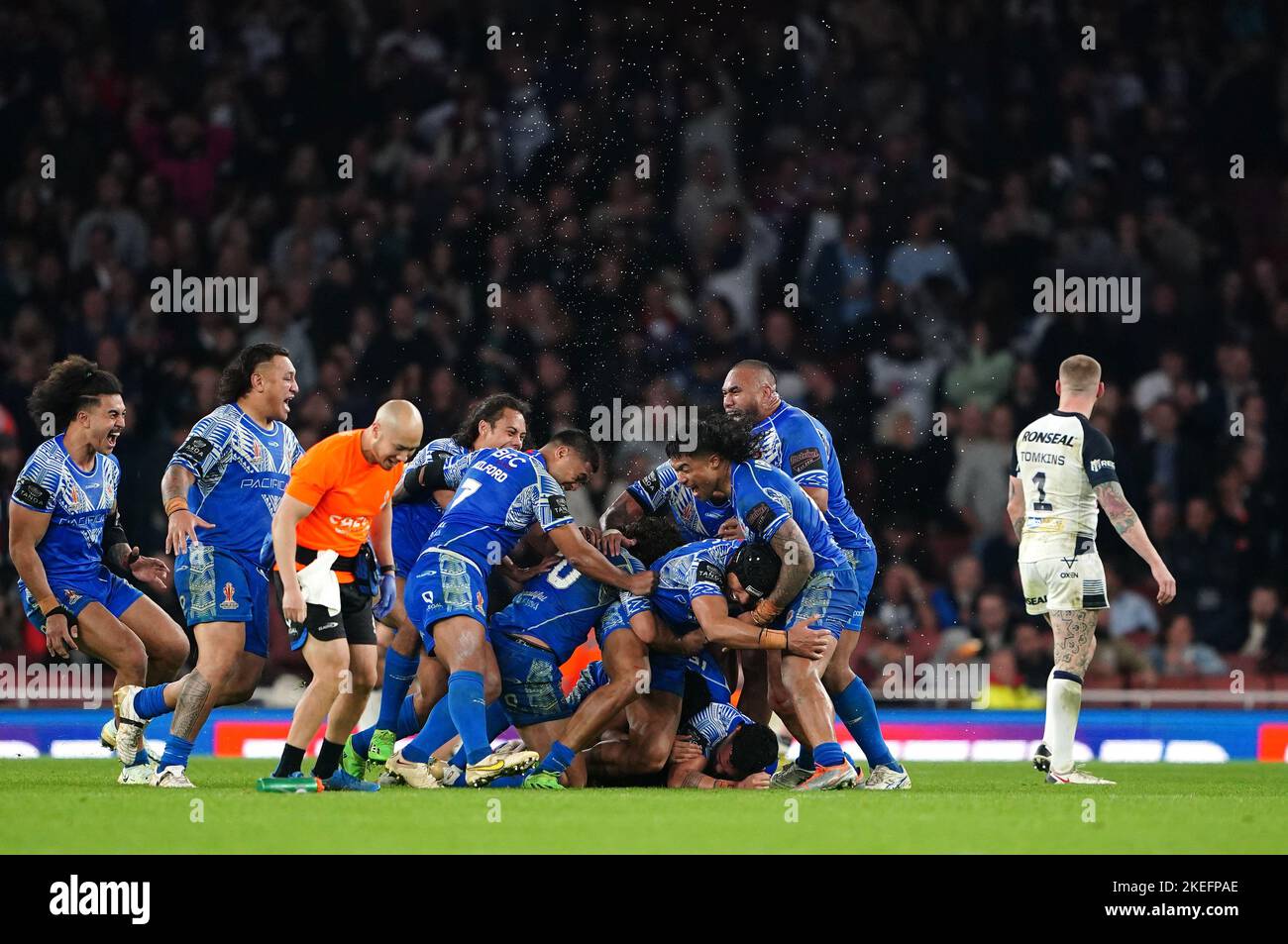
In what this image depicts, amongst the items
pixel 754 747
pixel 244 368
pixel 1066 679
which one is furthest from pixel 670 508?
pixel 244 368

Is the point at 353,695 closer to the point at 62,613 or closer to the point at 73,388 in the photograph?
the point at 62,613

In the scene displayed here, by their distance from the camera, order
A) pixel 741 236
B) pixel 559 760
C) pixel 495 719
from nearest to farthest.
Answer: pixel 559 760 < pixel 495 719 < pixel 741 236

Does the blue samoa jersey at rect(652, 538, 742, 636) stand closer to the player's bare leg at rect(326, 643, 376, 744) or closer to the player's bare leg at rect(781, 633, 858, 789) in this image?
the player's bare leg at rect(781, 633, 858, 789)

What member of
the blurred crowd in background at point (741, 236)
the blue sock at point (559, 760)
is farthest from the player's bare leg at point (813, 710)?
the blurred crowd in background at point (741, 236)

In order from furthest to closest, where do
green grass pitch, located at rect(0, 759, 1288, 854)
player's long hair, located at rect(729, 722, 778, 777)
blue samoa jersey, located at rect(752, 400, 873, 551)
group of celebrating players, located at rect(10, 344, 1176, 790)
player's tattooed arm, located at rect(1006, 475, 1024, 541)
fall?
1. player's tattooed arm, located at rect(1006, 475, 1024, 541)
2. blue samoa jersey, located at rect(752, 400, 873, 551)
3. player's long hair, located at rect(729, 722, 778, 777)
4. group of celebrating players, located at rect(10, 344, 1176, 790)
5. green grass pitch, located at rect(0, 759, 1288, 854)

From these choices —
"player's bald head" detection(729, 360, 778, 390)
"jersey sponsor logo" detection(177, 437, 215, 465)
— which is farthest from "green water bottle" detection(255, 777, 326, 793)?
"player's bald head" detection(729, 360, 778, 390)

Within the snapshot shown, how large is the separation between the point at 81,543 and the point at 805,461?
4.04 meters

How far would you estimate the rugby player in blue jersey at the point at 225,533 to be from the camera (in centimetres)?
931

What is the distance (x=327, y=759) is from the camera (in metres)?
9.58

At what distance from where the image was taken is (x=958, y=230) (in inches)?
705

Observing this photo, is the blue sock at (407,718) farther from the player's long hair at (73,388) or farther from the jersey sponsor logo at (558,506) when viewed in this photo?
the player's long hair at (73,388)

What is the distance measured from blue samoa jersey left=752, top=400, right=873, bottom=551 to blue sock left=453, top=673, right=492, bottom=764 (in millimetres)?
2117

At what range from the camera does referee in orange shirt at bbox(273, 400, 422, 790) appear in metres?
9.02
